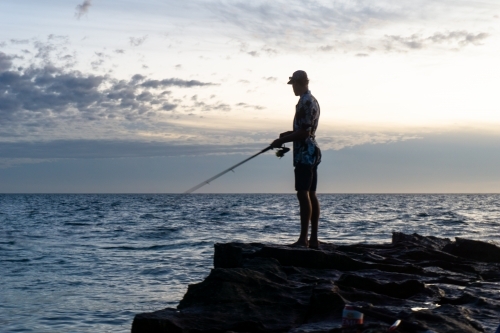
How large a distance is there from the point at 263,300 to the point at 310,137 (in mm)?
2719

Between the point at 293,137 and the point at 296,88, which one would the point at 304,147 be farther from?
the point at 296,88

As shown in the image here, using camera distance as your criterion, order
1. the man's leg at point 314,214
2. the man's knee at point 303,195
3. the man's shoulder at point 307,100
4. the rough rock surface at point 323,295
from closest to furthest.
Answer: the rough rock surface at point 323,295 → the man's knee at point 303,195 → the man's shoulder at point 307,100 → the man's leg at point 314,214

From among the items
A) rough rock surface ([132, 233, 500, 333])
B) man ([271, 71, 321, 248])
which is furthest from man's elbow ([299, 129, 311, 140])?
rough rock surface ([132, 233, 500, 333])

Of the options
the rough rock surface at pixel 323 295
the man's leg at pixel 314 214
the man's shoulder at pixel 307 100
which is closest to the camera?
the rough rock surface at pixel 323 295

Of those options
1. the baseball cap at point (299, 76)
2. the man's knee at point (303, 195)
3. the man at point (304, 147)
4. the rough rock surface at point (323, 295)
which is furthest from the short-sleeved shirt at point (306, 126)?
the rough rock surface at point (323, 295)

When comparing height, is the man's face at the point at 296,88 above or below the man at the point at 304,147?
above

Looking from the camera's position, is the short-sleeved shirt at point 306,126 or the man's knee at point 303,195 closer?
the man's knee at point 303,195

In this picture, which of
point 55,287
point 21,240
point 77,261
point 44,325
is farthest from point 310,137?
point 21,240

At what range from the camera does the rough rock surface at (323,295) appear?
405 cm

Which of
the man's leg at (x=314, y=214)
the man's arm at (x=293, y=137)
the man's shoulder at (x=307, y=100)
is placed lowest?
the man's leg at (x=314, y=214)

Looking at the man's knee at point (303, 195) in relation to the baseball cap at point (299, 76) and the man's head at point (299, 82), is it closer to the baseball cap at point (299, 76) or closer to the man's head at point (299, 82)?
the man's head at point (299, 82)

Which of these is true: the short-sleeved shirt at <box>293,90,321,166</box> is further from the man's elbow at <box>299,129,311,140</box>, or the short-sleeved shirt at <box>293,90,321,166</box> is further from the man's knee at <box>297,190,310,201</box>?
the man's knee at <box>297,190,310,201</box>

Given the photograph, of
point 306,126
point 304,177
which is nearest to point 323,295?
point 304,177

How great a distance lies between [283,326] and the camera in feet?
14.1
